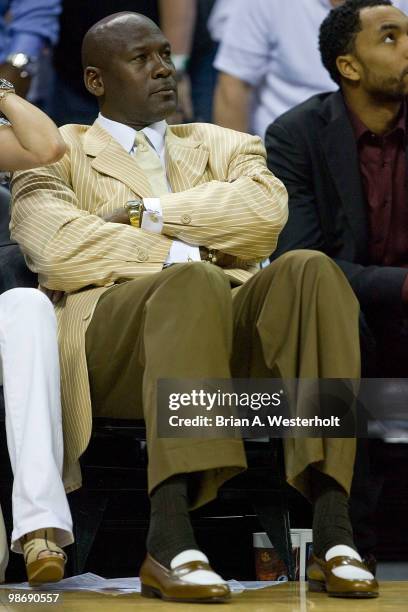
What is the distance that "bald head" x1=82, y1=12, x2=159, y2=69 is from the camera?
294 centimetres

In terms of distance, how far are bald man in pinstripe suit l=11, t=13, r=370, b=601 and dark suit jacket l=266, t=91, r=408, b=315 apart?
1.35ft

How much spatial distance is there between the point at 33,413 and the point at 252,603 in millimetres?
598

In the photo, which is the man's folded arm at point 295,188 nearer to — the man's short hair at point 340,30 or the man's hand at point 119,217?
the man's short hair at point 340,30

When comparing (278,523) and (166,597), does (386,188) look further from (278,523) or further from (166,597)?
(166,597)

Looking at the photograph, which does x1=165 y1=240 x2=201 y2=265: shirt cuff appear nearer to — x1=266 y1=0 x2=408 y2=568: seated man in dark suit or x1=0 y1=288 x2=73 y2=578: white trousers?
x1=0 y1=288 x2=73 y2=578: white trousers

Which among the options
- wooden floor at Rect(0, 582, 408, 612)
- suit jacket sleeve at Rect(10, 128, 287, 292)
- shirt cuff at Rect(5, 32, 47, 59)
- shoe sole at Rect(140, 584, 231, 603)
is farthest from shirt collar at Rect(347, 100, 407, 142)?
shoe sole at Rect(140, 584, 231, 603)

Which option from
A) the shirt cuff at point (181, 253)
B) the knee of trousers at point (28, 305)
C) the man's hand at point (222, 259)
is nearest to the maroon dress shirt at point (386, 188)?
the man's hand at point (222, 259)

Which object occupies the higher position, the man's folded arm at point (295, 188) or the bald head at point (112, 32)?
the bald head at point (112, 32)

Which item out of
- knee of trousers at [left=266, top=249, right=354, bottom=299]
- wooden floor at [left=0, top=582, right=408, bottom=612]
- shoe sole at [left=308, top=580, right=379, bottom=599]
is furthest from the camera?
knee of trousers at [left=266, top=249, right=354, bottom=299]

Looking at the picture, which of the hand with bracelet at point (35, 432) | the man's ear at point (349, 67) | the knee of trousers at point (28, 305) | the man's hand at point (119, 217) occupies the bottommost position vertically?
the hand with bracelet at point (35, 432)

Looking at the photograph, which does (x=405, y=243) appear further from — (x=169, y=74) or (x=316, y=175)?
(x=169, y=74)

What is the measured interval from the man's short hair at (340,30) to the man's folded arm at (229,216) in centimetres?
101

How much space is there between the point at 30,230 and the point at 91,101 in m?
1.08

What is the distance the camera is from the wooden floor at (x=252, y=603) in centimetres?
195
